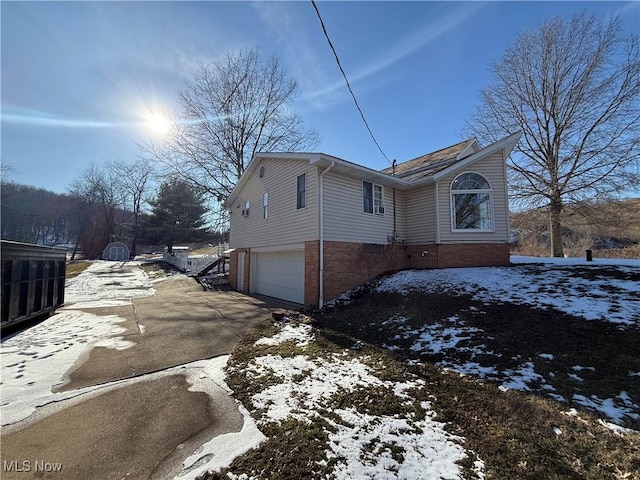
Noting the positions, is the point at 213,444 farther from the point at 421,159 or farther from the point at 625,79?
the point at 625,79

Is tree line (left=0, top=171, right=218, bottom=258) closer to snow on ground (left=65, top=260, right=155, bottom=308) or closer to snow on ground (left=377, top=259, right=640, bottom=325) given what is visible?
snow on ground (left=65, top=260, right=155, bottom=308)

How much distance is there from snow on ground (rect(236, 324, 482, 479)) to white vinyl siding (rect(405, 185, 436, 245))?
7.76m

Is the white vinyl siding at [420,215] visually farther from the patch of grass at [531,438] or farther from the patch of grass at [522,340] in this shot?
the patch of grass at [531,438]

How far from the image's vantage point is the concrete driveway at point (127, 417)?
8.62 ft

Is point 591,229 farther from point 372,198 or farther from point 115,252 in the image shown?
point 115,252

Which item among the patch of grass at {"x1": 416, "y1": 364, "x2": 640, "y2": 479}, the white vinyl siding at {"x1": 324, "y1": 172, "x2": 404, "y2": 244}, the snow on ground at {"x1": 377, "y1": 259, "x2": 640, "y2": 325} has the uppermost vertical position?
the white vinyl siding at {"x1": 324, "y1": 172, "x2": 404, "y2": 244}

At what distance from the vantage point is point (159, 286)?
16844mm

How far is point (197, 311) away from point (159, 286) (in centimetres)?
952

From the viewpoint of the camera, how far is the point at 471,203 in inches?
448

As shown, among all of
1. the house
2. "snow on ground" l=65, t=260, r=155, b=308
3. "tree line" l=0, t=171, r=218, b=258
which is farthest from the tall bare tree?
the house

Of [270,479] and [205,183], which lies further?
[205,183]

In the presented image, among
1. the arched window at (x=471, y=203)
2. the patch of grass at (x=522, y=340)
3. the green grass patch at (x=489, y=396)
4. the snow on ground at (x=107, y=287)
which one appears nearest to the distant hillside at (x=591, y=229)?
the arched window at (x=471, y=203)

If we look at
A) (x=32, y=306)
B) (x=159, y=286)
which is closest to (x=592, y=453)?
(x=32, y=306)

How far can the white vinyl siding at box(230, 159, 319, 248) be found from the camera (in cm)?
988
